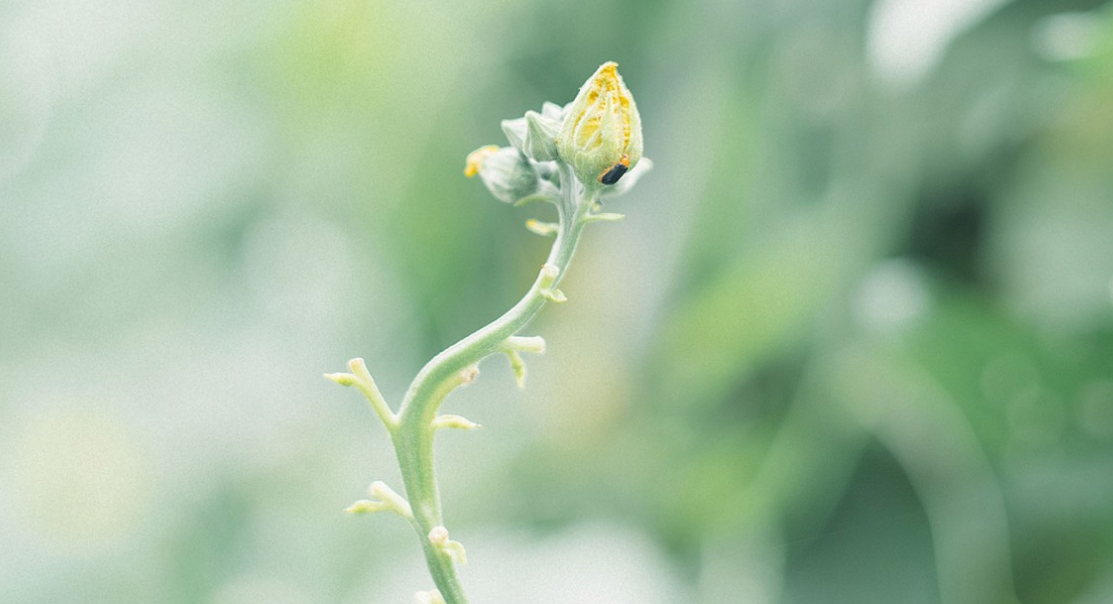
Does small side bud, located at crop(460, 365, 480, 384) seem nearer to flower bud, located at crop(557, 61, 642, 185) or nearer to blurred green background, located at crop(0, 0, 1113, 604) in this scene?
flower bud, located at crop(557, 61, 642, 185)

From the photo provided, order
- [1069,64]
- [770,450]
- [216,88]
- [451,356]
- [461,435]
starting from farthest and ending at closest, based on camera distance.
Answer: [216,88]
[461,435]
[770,450]
[1069,64]
[451,356]

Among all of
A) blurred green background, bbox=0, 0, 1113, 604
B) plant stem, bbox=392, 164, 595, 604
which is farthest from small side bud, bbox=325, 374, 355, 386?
blurred green background, bbox=0, 0, 1113, 604

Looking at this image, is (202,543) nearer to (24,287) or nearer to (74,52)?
(24,287)

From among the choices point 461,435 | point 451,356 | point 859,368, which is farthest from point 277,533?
point 451,356

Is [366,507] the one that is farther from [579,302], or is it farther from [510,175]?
[579,302]

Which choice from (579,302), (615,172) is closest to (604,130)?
(615,172)

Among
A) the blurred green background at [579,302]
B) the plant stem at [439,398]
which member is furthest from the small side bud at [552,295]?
the blurred green background at [579,302]
